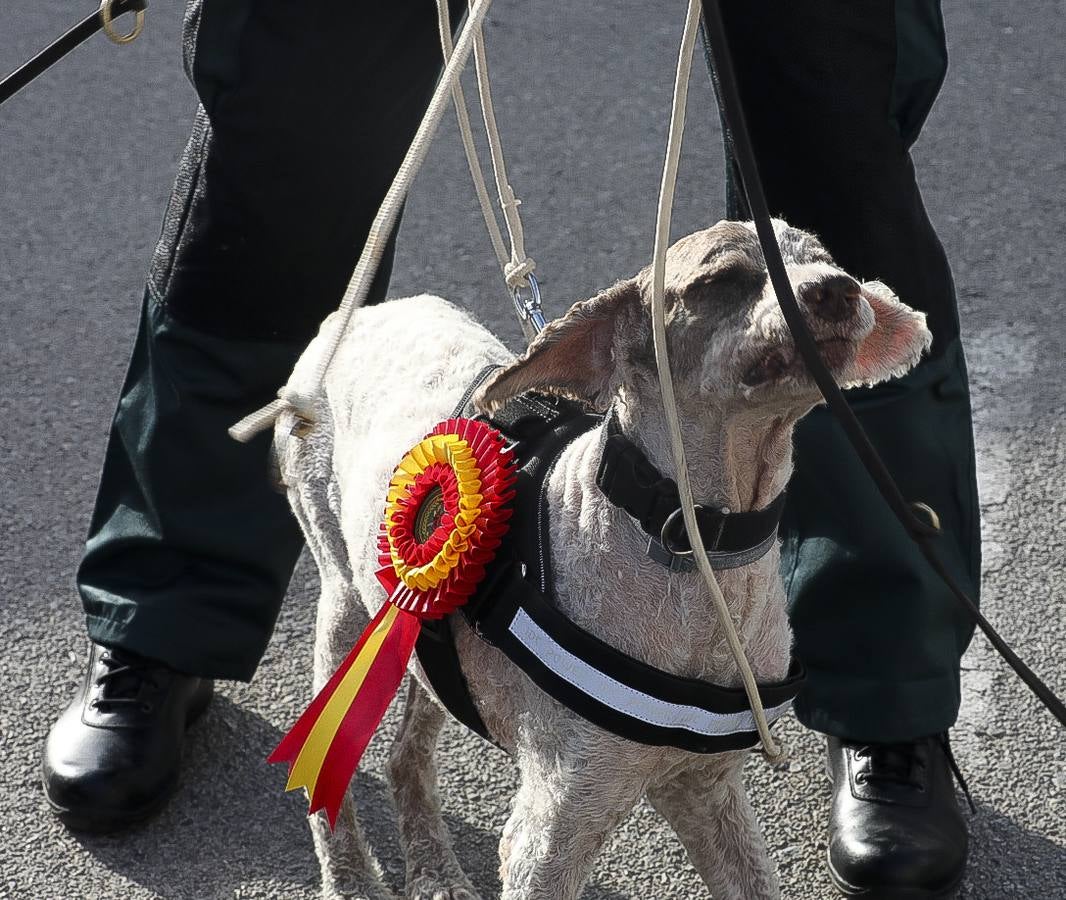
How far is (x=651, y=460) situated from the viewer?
1.72 meters

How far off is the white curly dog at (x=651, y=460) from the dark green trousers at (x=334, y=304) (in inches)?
17.0

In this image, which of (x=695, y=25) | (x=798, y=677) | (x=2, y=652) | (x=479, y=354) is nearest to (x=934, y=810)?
(x=798, y=677)

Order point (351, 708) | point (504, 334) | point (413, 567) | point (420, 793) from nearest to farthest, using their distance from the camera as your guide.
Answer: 1. point (413, 567)
2. point (351, 708)
3. point (420, 793)
4. point (504, 334)

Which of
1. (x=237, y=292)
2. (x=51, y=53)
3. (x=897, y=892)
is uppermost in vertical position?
(x=51, y=53)

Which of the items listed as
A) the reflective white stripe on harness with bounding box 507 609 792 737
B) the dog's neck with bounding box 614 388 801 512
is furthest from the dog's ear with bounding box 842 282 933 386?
the reflective white stripe on harness with bounding box 507 609 792 737

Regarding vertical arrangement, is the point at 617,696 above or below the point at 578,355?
below

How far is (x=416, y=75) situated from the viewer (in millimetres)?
2447

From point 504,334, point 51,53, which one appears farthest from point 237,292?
point 504,334

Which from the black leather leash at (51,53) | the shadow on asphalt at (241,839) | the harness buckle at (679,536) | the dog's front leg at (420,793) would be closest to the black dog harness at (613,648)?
the harness buckle at (679,536)

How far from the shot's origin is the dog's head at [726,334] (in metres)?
1.55

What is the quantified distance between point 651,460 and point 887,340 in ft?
1.03

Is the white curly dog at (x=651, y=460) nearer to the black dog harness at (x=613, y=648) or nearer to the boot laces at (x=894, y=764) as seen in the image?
the black dog harness at (x=613, y=648)

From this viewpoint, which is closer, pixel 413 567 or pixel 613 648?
pixel 613 648

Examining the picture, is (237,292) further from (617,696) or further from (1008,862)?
(1008,862)
